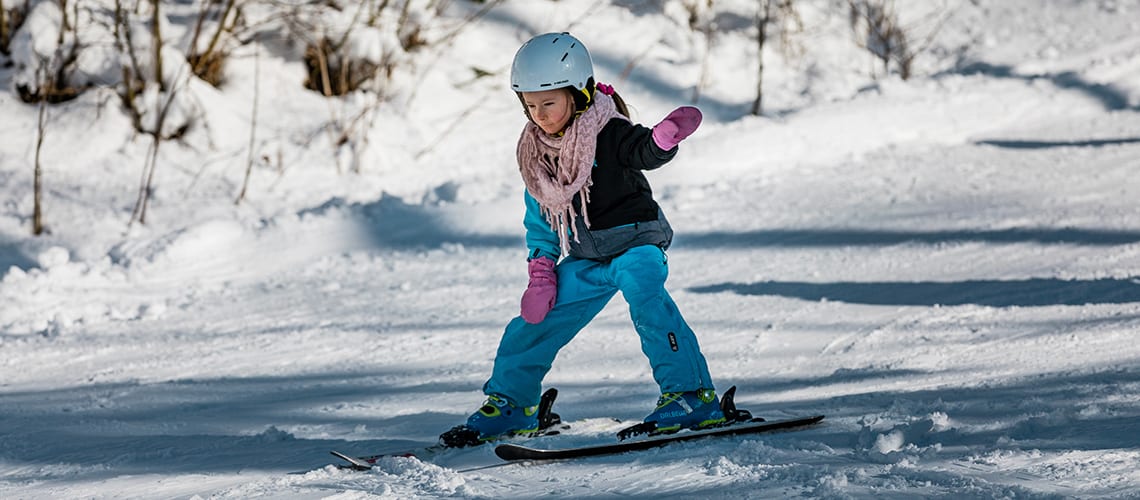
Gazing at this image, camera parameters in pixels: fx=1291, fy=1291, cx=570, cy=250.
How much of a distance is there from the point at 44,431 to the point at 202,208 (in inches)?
163

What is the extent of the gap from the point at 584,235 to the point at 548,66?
1.60ft

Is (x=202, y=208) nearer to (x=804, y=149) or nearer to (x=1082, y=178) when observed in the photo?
(x=804, y=149)

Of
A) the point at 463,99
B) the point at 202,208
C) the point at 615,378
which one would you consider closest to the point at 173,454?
the point at 615,378

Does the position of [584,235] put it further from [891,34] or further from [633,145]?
[891,34]

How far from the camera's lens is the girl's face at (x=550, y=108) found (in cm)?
346

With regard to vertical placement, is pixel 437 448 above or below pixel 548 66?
below

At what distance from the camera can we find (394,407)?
4.41m

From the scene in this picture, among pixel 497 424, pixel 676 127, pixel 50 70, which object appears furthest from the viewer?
pixel 50 70

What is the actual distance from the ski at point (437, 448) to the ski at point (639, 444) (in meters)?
0.26

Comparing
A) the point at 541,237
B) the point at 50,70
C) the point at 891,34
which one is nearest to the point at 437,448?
the point at 541,237

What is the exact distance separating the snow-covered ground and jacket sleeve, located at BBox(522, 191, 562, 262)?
523 mm

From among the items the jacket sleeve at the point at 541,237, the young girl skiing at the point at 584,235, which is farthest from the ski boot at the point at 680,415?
the jacket sleeve at the point at 541,237

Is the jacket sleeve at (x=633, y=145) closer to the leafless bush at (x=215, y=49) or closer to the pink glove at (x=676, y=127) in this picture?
the pink glove at (x=676, y=127)

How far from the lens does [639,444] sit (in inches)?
134
